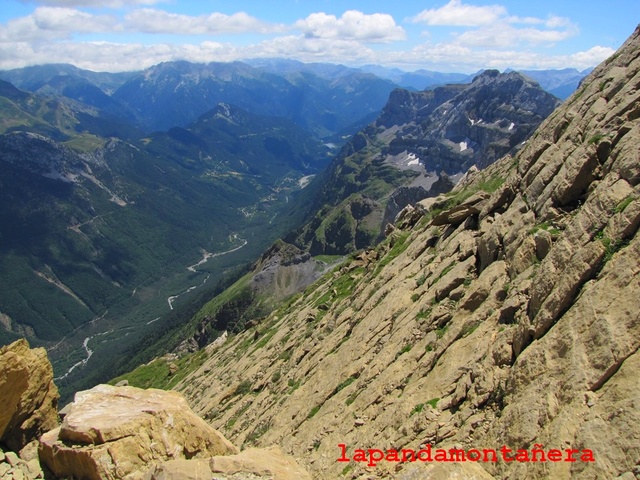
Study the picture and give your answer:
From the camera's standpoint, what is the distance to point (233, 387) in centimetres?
5859

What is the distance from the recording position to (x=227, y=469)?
20.9 m

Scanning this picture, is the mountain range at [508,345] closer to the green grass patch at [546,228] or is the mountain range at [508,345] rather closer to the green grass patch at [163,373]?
the green grass patch at [546,228]

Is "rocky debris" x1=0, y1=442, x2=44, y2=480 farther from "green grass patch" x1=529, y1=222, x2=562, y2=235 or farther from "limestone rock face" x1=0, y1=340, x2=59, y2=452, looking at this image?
"green grass patch" x1=529, y1=222, x2=562, y2=235

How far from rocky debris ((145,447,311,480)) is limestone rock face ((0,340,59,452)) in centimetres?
1153

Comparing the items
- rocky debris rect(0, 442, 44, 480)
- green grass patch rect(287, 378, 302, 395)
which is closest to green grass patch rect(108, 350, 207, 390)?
green grass patch rect(287, 378, 302, 395)

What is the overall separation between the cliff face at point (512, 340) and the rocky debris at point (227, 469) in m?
5.22

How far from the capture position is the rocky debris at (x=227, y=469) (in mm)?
19902

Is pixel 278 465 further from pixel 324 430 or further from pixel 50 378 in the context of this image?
pixel 50 378

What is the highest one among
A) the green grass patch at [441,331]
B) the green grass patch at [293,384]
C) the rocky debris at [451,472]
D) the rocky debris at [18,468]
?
the green grass patch at [441,331]

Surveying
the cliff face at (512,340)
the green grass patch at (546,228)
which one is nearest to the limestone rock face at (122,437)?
the cliff face at (512,340)

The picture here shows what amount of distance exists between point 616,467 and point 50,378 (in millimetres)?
31966

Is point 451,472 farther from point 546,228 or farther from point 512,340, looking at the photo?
point 546,228

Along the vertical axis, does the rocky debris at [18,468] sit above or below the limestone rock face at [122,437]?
below

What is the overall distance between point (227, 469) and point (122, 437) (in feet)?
18.8
